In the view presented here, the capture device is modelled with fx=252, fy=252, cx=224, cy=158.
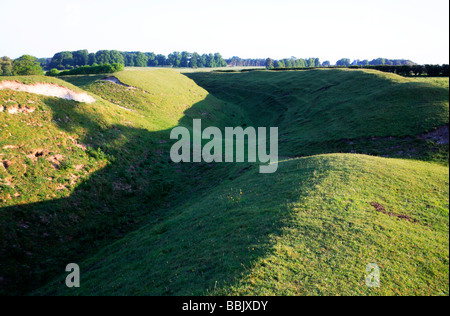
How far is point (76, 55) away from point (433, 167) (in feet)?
748

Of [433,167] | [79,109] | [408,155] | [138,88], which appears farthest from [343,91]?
[79,109]

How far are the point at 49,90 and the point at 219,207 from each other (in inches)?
1108

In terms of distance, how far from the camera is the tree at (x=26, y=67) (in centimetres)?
7369

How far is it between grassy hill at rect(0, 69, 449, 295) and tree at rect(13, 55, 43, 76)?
55.5 meters

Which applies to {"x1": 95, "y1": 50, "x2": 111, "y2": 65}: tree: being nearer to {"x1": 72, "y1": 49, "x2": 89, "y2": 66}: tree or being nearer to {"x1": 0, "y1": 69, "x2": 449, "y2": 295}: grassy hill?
{"x1": 72, "y1": 49, "x2": 89, "y2": 66}: tree

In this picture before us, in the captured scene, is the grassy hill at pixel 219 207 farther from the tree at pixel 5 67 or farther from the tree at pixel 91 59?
the tree at pixel 91 59

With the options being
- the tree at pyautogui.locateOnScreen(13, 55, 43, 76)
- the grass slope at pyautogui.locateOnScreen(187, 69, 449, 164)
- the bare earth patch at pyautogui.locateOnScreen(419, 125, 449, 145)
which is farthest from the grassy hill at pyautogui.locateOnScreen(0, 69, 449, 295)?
the tree at pyautogui.locateOnScreen(13, 55, 43, 76)

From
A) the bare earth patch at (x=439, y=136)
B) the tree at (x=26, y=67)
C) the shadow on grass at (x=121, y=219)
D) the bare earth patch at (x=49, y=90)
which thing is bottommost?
the shadow on grass at (x=121, y=219)

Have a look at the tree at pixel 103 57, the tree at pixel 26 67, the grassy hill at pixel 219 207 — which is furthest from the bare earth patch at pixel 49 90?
the tree at pixel 103 57

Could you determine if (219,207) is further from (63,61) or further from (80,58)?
(63,61)

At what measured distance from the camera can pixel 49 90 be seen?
32.1 meters

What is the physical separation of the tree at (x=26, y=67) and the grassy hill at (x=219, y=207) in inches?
2186

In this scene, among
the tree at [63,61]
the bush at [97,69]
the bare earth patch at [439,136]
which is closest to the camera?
the bare earth patch at [439,136]

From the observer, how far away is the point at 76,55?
7534 inches
